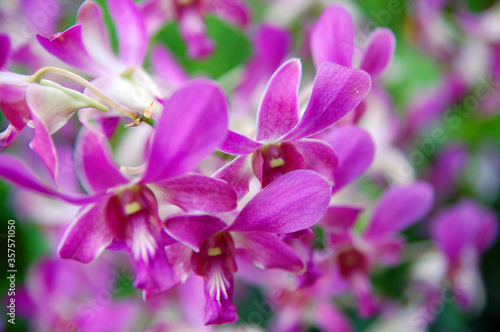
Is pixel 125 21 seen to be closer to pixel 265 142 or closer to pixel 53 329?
pixel 265 142

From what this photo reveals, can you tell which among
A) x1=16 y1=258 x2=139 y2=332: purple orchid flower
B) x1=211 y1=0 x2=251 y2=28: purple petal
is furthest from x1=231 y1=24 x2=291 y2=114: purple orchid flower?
x1=16 y1=258 x2=139 y2=332: purple orchid flower

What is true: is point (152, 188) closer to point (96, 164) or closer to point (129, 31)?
point (96, 164)

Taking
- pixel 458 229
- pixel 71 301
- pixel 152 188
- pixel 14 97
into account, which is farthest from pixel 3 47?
pixel 458 229

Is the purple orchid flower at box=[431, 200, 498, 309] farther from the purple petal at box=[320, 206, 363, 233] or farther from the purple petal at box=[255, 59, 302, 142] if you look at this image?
the purple petal at box=[255, 59, 302, 142]

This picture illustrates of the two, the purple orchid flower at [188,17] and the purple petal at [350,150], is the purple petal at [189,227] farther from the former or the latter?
the purple orchid flower at [188,17]

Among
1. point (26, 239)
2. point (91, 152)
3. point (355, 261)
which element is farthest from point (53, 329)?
point (91, 152)

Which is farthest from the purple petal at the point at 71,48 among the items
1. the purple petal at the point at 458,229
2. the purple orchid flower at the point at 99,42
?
the purple petal at the point at 458,229
